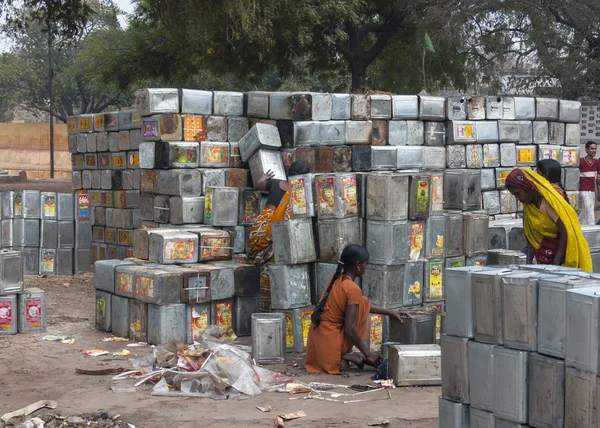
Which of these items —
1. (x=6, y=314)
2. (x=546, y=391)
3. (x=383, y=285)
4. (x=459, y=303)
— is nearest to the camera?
(x=546, y=391)

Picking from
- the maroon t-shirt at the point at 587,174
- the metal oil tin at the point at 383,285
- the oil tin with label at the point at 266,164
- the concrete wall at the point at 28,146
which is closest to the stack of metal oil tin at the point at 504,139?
the maroon t-shirt at the point at 587,174

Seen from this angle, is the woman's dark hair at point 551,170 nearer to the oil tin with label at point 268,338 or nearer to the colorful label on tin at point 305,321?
the colorful label on tin at point 305,321

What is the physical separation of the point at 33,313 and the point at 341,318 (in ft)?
12.3

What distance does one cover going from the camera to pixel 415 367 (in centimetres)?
707

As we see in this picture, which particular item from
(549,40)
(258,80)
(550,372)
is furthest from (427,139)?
(258,80)

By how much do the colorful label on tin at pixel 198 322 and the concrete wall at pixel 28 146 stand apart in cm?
3411

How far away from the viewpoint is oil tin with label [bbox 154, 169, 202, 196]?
11070mm

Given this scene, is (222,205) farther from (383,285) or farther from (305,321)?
(383,285)

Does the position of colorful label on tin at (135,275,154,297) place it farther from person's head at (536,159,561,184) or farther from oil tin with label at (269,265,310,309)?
person's head at (536,159,561,184)

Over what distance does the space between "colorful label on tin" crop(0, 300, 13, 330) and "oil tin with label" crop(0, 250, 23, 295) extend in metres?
0.16

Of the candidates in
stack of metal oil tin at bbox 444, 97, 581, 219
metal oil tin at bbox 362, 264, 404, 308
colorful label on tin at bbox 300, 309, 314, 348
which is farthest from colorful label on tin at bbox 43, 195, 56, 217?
metal oil tin at bbox 362, 264, 404, 308

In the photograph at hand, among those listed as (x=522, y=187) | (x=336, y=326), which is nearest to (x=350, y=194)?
(x=336, y=326)

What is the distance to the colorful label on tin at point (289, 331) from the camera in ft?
27.3

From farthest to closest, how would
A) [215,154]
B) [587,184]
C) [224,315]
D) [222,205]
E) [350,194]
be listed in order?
[587,184] < [215,154] < [222,205] < [224,315] < [350,194]
